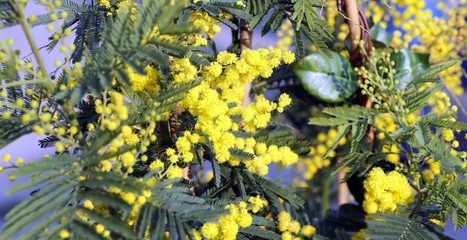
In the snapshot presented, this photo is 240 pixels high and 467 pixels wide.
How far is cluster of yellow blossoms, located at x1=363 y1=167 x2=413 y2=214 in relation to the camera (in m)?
0.68

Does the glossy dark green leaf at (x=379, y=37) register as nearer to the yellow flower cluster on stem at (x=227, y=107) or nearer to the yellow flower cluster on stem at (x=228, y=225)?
the yellow flower cluster on stem at (x=227, y=107)

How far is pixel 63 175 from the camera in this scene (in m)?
0.48

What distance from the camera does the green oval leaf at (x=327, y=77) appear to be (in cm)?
78

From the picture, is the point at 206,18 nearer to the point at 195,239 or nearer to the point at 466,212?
the point at 195,239

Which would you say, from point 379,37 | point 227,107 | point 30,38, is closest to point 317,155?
point 379,37

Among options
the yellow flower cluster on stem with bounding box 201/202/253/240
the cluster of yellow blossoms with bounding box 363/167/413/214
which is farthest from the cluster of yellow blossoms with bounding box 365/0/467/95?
the yellow flower cluster on stem with bounding box 201/202/253/240

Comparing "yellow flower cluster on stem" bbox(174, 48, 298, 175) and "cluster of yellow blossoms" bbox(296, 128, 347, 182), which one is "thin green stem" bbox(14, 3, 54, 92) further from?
"cluster of yellow blossoms" bbox(296, 128, 347, 182)

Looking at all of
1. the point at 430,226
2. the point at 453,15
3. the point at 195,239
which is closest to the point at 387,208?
the point at 430,226

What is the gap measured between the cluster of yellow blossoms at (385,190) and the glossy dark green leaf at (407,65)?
169 millimetres

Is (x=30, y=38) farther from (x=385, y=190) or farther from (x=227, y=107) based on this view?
(x=385, y=190)

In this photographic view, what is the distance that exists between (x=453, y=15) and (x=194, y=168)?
0.60m

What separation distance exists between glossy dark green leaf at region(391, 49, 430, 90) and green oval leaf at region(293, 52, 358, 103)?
0.06 metres

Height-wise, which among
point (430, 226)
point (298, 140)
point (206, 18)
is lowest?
point (430, 226)

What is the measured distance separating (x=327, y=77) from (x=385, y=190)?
0.18 m
